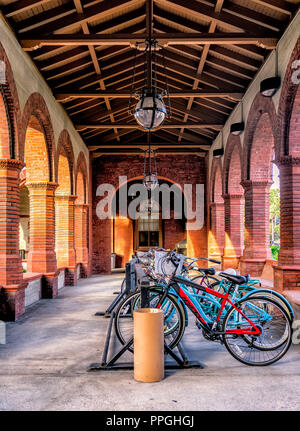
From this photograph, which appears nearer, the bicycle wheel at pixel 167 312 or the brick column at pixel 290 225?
the bicycle wheel at pixel 167 312

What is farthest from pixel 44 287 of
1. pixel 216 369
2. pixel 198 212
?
pixel 198 212

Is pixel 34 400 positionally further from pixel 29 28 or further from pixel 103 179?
pixel 103 179

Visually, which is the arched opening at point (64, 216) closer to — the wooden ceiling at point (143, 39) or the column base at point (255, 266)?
the wooden ceiling at point (143, 39)

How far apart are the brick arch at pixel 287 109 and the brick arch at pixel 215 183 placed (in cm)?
629

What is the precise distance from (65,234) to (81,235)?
2.00m

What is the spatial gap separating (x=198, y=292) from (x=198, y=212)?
10409 millimetres

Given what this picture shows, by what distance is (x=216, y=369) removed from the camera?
3674mm

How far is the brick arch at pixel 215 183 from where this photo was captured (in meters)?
12.5

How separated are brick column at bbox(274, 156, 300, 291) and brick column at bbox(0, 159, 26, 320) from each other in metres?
3.97

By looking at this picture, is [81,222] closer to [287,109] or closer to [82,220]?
[82,220]

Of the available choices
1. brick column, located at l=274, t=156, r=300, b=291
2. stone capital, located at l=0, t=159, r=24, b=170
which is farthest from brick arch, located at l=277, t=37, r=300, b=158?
stone capital, located at l=0, t=159, r=24, b=170

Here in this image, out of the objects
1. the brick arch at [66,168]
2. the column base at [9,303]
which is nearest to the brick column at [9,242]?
the column base at [9,303]

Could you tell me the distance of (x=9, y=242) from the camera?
235 inches
